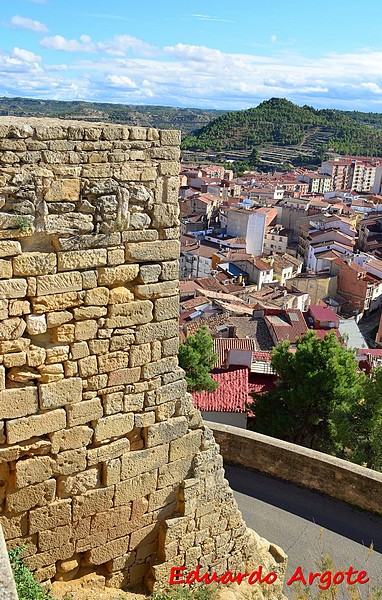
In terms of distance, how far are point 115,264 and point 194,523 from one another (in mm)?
2793

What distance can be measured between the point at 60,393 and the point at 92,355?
0.39 m

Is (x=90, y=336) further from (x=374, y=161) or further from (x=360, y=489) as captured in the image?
(x=374, y=161)

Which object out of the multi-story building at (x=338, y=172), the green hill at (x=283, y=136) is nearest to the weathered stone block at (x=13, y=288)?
the multi-story building at (x=338, y=172)

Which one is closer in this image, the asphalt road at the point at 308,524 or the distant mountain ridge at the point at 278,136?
the asphalt road at the point at 308,524

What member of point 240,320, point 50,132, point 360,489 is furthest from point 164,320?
point 240,320

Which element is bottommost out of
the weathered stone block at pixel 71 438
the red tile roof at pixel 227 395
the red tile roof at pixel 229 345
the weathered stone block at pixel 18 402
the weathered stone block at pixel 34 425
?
the red tile roof at pixel 229 345

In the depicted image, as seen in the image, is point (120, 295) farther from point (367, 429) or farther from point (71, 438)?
point (367, 429)

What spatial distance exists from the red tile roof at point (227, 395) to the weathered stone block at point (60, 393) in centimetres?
1260

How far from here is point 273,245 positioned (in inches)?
2256

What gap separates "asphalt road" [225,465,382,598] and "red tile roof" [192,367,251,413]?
721cm

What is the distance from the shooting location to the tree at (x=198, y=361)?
18078 mm

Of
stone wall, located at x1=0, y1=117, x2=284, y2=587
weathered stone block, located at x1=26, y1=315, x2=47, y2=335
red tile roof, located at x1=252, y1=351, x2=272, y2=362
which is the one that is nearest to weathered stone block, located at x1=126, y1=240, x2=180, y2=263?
stone wall, located at x1=0, y1=117, x2=284, y2=587

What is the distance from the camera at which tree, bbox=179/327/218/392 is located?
18078 millimetres

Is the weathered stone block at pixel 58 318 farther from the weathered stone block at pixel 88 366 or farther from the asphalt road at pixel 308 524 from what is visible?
the asphalt road at pixel 308 524
